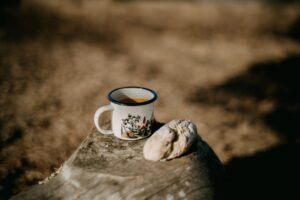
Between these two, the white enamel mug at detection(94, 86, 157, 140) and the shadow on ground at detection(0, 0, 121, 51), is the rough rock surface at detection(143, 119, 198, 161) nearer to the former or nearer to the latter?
the white enamel mug at detection(94, 86, 157, 140)

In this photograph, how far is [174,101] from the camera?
3729 millimetres

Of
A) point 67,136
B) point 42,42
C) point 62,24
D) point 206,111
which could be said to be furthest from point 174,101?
point 62,24

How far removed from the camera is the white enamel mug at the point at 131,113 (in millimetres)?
1511

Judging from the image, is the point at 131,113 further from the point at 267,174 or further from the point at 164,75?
the point at 164,75

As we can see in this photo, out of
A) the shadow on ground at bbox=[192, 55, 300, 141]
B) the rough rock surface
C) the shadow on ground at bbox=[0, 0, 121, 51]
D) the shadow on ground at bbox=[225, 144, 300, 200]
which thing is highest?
the shadow on ground at bbox=[0, 0, 121, 51]

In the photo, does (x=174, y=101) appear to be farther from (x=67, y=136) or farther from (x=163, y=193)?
(x=163, y=193)

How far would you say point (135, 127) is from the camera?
1561mm

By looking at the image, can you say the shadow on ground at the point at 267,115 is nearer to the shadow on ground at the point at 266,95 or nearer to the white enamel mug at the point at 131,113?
the shadow on ground at the point at 266,95

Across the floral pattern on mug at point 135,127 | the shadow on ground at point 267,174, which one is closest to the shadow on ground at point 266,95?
the shadow on ground at point 267,174

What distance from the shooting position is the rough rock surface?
56.6 inches

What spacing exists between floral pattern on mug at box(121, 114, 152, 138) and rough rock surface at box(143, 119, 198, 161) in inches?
4.5

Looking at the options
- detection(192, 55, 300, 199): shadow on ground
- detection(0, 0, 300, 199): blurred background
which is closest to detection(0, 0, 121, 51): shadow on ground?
detection(0, 0, 300, 199): blurred background

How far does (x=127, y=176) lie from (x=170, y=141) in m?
0.26

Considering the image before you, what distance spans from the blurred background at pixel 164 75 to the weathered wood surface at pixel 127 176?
0.33 metres
